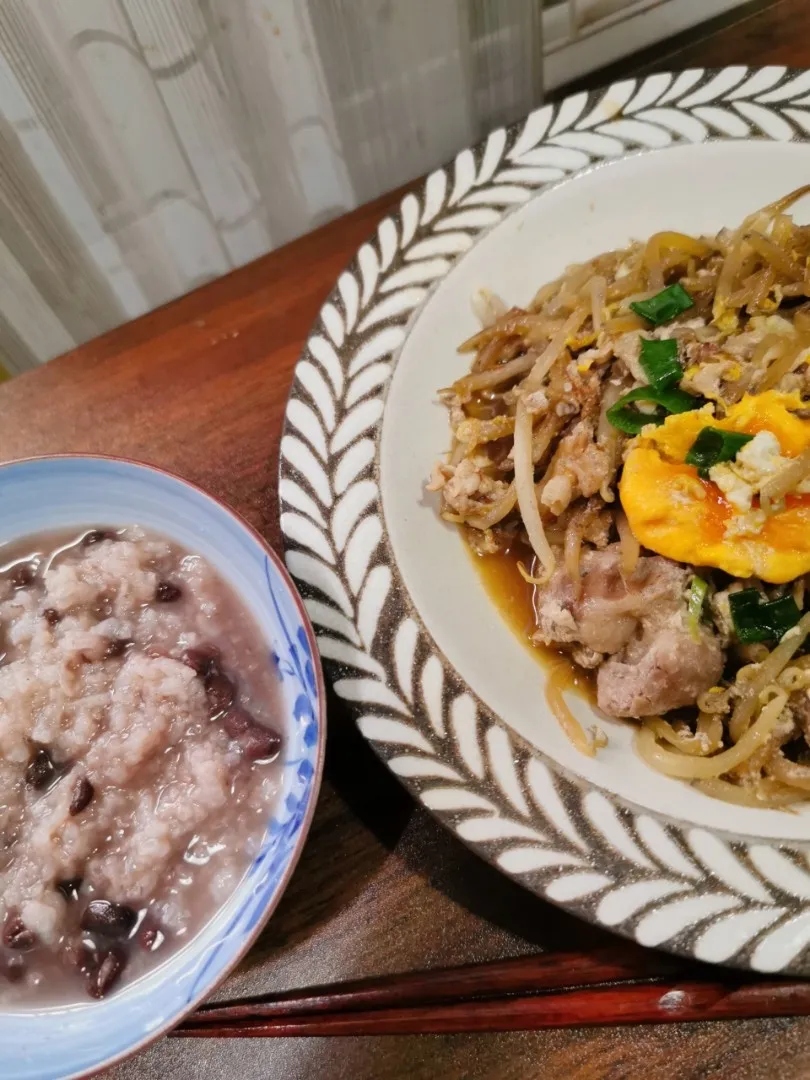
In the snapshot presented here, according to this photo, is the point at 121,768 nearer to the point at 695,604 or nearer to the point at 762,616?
the point at 695,604

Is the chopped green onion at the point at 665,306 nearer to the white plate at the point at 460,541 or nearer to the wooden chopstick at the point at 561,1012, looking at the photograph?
the white plate at the point at 460,541

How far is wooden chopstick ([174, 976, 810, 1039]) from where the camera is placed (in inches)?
59.9

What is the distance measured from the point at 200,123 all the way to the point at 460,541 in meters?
2.11

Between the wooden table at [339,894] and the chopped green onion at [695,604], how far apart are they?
73 cm

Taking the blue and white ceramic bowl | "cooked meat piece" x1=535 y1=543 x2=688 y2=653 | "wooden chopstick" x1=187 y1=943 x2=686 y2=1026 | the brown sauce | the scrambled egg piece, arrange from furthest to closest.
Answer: the brown sauce, "cooked meat piece" x1=535 y1=543 x2=688 y2=653, the scrambled egg piece, "wooden chopstick" x1=187 y1=943 x2=686 y2=1026, the blue and white ceramic bowl

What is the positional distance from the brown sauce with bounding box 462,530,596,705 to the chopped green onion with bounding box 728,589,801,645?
0.42 meters

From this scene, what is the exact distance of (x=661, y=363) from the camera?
82.5 inches

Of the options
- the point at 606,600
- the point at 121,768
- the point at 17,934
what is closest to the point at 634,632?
the point at 606,600

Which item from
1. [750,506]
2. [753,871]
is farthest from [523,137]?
[753,871]

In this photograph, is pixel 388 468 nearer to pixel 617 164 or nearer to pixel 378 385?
pixel 378 385

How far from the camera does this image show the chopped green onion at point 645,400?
2064 mm

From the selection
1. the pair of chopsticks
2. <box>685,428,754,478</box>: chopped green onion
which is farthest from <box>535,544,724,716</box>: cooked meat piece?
the pair of chopsticks

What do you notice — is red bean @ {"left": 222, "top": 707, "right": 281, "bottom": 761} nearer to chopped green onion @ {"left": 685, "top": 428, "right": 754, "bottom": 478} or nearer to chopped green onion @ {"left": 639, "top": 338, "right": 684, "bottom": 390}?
chopped green onion @ {"left": 685, "top": 428, "right": 754, "bottom": 478}

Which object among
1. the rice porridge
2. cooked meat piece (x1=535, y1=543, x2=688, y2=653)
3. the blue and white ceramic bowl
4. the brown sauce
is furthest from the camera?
the brown sauce
